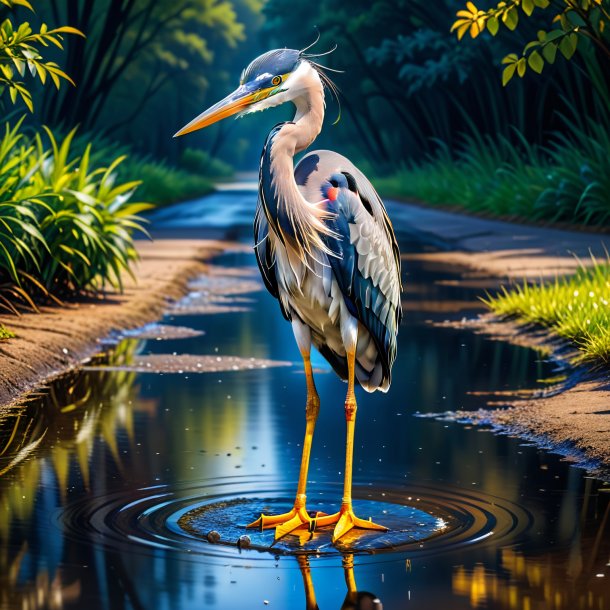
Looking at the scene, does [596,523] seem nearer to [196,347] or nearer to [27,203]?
[196,347]

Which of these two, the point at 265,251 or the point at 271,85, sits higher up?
the point at 271,85

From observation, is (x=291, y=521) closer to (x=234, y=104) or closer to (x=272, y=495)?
(x=272, y=495)

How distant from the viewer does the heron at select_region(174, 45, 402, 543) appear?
5.88 m

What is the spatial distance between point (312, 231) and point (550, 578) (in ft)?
5.67

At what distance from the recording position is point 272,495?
6449 millimetres

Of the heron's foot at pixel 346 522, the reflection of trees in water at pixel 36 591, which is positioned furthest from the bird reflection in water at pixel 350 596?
the reflection of trees in water at pixel 36 591

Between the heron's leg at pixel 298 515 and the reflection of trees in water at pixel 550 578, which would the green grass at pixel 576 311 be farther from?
the reflection of trees in water at pixel 550 578

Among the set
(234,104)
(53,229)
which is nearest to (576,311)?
(53,229)

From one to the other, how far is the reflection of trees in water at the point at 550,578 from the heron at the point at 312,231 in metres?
0.75

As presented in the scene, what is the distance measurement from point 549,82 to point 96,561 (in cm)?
2801

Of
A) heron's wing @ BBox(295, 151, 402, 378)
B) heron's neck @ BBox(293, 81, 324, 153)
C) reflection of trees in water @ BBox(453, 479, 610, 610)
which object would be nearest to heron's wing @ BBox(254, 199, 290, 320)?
heron's wing @ BBox(295, 151, 402, 378)

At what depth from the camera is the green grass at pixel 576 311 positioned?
10000 mm

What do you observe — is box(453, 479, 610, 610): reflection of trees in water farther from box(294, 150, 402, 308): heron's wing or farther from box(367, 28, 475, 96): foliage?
box(367, 28, 475, 96): foliage

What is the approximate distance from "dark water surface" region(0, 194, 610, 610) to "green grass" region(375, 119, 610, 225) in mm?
14356
